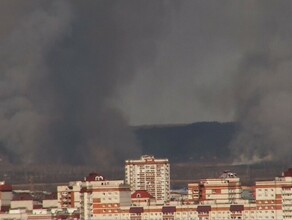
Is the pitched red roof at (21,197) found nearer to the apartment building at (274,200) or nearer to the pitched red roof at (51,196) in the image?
the pitched red roof at (51,196)

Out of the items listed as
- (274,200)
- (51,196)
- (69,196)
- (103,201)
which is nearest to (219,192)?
(274,200)

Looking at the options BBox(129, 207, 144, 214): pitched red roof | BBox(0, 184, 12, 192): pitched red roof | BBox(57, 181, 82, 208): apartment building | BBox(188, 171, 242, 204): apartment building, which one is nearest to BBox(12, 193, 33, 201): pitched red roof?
BBox(0, 184, 12, 192): pitched red roof

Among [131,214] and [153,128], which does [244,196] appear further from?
[153,128]

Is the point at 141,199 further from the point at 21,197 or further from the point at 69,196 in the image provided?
the point at 21,197

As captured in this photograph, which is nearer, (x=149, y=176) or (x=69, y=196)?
(x=69, y=196)

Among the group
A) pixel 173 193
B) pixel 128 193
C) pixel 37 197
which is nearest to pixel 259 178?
pixel 173 193

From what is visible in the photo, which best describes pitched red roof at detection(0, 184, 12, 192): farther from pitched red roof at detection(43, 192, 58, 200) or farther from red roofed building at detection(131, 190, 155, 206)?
red roofed building at detection(131, 190, 155, 206)
